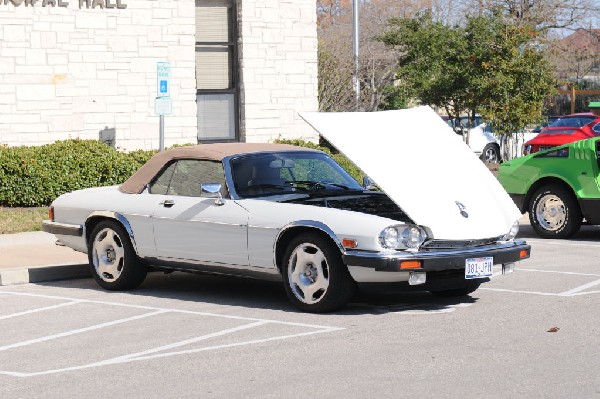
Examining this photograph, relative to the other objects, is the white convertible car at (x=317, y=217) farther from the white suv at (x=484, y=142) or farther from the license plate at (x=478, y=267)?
the white suv at (x=484, y=142)

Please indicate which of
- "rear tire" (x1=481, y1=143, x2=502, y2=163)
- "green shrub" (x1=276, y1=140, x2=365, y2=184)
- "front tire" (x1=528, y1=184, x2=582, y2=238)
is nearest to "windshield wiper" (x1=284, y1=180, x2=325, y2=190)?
"front tire" (x1=528, y1=184, x2=582, y2=238)

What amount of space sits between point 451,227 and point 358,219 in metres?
0.77

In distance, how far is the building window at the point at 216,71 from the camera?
2247 centimetres

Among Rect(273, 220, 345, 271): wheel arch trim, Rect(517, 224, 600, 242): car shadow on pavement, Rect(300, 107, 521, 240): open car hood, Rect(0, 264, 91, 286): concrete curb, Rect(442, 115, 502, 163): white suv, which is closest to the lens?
Rect(273, 220, 345, 271): wheel arch trim

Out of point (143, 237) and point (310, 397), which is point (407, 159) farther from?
point (310, 397)

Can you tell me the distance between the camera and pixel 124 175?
765 inches

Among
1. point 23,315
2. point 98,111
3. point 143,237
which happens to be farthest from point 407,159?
point 98,111

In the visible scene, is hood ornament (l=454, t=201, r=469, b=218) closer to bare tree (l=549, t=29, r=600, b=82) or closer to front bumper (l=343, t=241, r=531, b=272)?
front bumper (l=343, t=241, r=531, b=272)

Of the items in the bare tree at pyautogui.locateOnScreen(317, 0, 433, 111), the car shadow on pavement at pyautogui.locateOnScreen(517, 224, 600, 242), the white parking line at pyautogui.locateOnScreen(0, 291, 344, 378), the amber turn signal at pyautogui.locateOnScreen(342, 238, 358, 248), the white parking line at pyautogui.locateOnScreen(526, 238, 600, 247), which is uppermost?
the bare tree at pyautogui.locateOnScreen(317, 0, 433, 111)

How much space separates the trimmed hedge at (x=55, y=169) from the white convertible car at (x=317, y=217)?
6.40 meters

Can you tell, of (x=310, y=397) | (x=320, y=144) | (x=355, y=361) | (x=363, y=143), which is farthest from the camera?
(x=320, y=144)

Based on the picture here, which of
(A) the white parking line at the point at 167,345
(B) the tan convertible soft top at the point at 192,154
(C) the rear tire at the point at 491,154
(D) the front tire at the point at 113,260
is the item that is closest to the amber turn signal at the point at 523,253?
(A) the white parking line at the point at 167,345

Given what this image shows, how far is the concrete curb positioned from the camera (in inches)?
479

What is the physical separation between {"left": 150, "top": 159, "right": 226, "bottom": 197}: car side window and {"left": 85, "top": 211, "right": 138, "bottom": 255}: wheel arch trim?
0.38 m
